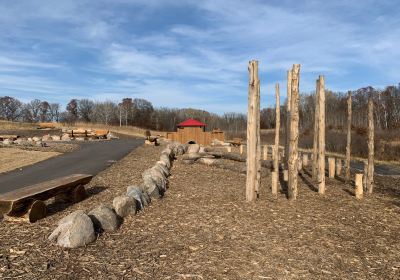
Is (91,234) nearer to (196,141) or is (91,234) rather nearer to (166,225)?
(166,225)

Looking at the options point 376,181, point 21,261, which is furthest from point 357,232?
point 376,181

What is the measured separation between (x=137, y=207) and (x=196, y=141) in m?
23.8

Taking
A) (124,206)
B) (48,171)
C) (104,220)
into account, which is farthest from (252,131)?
(48,171)

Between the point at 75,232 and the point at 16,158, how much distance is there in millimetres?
12734

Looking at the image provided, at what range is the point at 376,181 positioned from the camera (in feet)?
44.8

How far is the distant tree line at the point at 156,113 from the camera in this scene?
73.8 m

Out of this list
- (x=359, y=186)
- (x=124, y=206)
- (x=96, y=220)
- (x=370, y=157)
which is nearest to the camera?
(x=96, y=220)

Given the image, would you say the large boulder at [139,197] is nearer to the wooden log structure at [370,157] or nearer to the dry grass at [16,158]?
the wooden log structure at [370,157]

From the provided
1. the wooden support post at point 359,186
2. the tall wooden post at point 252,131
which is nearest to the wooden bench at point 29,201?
the tall wooden post at point 252,131

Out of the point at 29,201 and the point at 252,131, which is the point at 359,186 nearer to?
the point at 252,131

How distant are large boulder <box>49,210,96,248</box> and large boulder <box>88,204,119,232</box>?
15.8 inches

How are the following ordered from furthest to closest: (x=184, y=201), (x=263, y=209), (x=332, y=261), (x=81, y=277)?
(x=184, y=201)
(x=263, y=209)
(x=332, y=261)
(x=81, y=277)

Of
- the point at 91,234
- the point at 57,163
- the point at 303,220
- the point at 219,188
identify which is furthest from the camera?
the point at 57,163

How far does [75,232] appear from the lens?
5.09m
